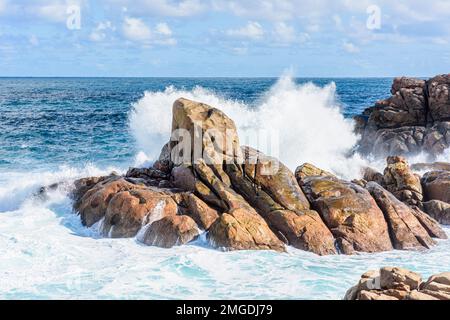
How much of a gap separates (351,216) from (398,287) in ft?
18.3

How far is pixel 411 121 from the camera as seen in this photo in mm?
25172

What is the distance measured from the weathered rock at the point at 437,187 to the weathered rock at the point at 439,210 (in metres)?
0.54

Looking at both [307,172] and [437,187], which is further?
[437,187]

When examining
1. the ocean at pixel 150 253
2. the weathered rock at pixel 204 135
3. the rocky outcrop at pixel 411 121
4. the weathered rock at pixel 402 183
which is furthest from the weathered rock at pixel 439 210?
the rocky outcrop at pixel 411 121

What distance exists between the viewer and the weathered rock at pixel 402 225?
12.9 m

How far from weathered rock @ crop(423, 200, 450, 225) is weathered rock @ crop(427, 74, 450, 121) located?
10.4m

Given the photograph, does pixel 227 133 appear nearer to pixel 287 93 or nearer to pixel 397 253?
pixel 397 253

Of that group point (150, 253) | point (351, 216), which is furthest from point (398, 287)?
point (150, 253)

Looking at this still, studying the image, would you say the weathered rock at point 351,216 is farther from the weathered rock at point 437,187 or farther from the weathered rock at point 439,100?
the weathered rock at point 439,100

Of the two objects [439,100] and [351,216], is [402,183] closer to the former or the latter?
[351,216]

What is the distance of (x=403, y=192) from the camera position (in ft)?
50.7

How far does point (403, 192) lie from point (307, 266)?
17.9 ft

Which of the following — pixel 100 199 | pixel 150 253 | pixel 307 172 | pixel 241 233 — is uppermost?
pixel 307 172

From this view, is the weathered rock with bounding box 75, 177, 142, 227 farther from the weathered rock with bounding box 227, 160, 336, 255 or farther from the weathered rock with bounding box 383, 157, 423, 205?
the weathered rock with bounding box 383, 157, 423, 205
